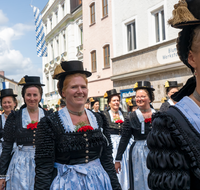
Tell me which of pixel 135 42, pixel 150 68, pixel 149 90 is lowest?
pixel 149 90

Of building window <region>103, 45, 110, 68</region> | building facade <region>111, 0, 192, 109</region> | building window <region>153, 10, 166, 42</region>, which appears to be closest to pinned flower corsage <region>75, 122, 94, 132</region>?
building facade <region>111, 0, 192, 109</region>

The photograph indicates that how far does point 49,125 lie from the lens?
3096 millimetres

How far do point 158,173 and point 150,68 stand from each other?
12965 millimetres

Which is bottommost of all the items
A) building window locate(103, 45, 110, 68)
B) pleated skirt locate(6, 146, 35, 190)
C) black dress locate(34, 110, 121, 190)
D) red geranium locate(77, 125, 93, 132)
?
pleated skirt locate(6, 146, 35, 190)

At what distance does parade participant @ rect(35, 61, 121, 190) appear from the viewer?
2949 millimetres

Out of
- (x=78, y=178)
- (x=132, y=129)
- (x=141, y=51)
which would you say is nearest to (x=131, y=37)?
(x=141, y=51)

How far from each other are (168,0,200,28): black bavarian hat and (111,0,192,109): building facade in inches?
419

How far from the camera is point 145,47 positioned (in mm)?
14805

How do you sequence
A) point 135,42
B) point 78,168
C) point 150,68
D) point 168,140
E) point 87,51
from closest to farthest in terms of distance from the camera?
point 168,140 < point 78,168 < point 150,68 < point 135,42 < point 87,51

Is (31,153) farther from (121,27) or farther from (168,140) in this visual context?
(121,27)

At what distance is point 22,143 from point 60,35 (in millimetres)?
26327

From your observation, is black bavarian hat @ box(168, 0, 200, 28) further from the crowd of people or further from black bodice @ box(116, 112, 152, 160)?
black bodice @ box(116, 112, 152, 160)

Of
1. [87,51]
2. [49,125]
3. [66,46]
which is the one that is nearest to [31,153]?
[49,125]

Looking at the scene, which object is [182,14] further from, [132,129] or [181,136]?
[132,129]
